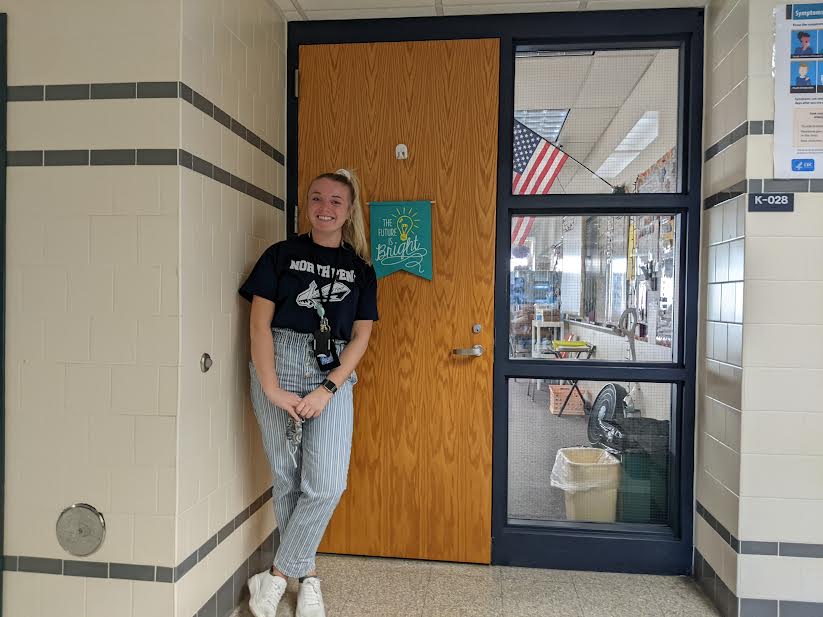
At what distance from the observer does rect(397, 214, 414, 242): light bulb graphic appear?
2426mm

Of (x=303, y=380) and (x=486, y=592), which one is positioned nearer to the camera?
(x=303, y=380)

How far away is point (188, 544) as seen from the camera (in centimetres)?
175

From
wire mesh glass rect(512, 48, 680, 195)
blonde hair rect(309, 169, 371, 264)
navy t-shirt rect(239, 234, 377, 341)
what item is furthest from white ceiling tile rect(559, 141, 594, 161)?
navy t-shirt rect(239, 234, 377, 341)

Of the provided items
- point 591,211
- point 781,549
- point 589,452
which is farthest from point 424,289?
point 781,549

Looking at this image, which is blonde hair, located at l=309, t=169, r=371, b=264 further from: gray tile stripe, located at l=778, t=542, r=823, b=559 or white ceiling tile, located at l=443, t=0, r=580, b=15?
gray tile stripe, located at l=778, t=542, r=823, b=559

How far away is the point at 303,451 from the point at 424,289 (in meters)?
0.83

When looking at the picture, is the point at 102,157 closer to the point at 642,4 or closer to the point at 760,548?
the point at 642,4

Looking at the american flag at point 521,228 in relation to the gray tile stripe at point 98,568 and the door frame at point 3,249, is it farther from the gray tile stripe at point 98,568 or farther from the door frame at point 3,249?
the door frame at point 3,249

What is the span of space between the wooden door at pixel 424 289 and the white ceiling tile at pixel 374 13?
0.12 meters

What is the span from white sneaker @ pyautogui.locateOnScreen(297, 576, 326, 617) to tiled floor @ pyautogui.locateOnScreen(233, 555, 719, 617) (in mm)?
77

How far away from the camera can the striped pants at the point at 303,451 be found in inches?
80.2

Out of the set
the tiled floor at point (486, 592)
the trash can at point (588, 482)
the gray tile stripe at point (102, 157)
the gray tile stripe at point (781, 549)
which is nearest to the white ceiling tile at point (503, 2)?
the gray tile stripe at point (102, 157)

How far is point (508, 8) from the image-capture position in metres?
2.34

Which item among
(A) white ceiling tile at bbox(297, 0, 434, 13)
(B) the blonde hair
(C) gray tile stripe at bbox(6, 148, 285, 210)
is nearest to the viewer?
(C) gray tile stripe at bbox(6, 148, 285, 210)
